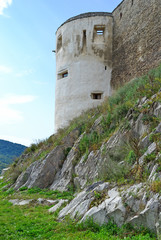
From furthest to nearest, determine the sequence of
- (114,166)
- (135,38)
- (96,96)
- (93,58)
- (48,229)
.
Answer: (96,96), (93,58), (135,38), (114,166), (48,229)

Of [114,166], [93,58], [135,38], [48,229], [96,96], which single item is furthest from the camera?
[96,96]

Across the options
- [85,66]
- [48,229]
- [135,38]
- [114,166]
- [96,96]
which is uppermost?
[135,38]

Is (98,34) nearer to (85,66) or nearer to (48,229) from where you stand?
(85,66)

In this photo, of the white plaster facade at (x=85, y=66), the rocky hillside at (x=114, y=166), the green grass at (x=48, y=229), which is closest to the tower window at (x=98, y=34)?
the white plaster facade at (x=85, y=66)

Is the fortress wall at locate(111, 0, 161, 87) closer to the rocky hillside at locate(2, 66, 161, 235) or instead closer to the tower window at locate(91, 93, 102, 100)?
the tower window at locate(91, 93, 102, 100)

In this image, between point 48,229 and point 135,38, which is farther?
point 135,38

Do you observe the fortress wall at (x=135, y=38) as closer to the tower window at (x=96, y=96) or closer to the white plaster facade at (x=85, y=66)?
the white plaster facade at (x=85, y=66)

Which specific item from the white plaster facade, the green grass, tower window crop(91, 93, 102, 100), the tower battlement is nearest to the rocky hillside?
the green grass

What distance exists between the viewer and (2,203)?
27.2ft

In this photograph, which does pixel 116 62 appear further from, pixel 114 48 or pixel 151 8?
pixel 151 8

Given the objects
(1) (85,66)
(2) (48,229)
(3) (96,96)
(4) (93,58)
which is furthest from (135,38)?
(2) (48,229)

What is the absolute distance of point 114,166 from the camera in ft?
19.0

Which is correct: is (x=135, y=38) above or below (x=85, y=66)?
above

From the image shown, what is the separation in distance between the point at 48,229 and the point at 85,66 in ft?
39.0
